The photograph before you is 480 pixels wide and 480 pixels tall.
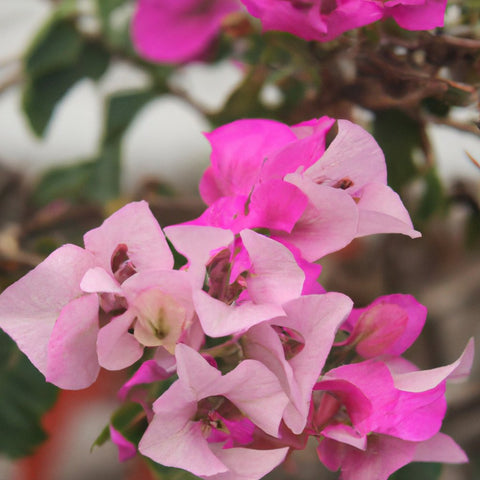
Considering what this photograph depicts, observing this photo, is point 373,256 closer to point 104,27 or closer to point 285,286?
point 104,27

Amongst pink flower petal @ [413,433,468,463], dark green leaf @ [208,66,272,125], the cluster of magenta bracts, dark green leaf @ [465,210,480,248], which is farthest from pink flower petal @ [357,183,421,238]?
dark green leaf @ [465,210,480,248]

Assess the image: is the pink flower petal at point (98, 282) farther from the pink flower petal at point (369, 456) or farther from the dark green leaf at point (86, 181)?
the dark green leaf at point (86, 181)

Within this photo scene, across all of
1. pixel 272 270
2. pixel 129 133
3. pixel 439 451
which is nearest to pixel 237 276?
pixel 272 270

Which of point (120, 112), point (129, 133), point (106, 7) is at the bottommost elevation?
point (129, 133)

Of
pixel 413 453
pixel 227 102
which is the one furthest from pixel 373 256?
pixel 413 453

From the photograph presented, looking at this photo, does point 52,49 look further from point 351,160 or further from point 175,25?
point 351,160

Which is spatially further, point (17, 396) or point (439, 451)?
point (17, 396)
